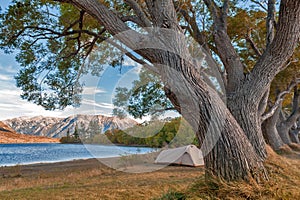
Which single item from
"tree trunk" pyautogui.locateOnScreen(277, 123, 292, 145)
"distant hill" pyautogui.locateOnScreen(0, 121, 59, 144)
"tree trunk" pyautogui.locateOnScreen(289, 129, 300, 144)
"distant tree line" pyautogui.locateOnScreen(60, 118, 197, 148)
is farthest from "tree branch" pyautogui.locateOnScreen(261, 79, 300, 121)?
"distant hill" pyautogui.locateOnScreen(0, 121, 59, 144)

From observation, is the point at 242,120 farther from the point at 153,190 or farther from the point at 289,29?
the point at 153,190

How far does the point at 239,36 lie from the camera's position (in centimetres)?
733

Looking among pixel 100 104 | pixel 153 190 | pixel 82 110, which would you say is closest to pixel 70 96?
pixel 82 110

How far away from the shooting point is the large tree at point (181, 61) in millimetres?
2598

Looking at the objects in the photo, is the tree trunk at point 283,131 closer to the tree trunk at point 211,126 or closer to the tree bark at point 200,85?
the tree bark at point 200,85

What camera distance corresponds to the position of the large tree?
2598 millimetres

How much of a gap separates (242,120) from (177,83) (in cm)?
176

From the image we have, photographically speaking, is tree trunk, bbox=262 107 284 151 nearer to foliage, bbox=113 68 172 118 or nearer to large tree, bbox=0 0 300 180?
foliage, bbox=113 68 172 118

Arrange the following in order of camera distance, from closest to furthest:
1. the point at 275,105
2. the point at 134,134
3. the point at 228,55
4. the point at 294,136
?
the point at 228,55 < the point at 275,105 < the point at 134,134 < the point at 294,136

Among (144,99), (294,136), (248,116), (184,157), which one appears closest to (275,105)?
(248,116)

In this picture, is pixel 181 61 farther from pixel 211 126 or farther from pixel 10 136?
pixel 10 136

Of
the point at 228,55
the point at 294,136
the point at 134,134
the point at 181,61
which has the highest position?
the point at 228,55

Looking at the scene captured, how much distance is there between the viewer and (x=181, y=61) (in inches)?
107

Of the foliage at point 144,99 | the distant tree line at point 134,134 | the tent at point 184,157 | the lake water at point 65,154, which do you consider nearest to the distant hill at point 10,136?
the lake water at point 65,154
